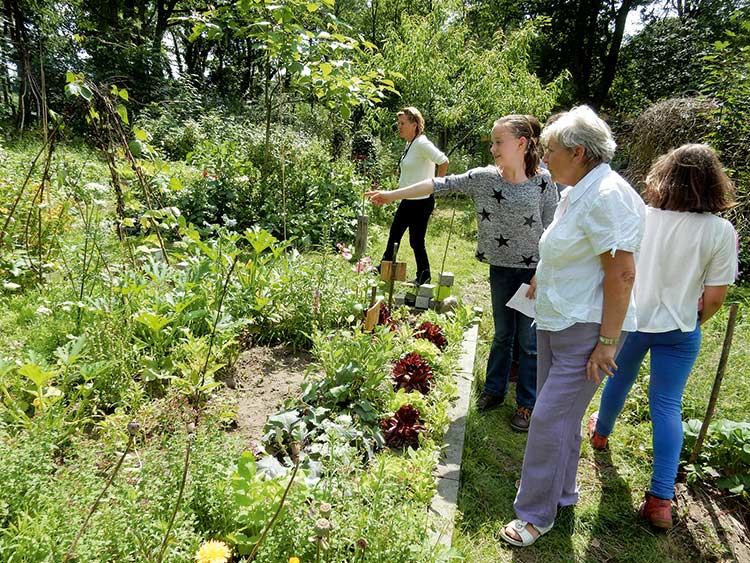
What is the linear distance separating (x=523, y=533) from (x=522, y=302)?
1.19m

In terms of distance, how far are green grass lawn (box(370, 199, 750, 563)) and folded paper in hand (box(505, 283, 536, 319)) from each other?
0.81m

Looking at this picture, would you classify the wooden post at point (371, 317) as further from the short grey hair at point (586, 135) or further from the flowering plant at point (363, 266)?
the short grey hair at point (586, 135)

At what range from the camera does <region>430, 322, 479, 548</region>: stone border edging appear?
1937 mm

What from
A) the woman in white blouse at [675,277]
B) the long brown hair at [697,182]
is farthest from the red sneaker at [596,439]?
the long brown hair at [697,182]

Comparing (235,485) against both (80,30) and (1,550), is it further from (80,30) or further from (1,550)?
(80,30)

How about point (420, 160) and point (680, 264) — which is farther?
point (420, 160)

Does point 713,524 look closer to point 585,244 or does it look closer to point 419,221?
point 585,244

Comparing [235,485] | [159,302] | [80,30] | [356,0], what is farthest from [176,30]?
[235,485]

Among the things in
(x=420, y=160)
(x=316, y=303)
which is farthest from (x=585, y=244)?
(x=420, y=160)

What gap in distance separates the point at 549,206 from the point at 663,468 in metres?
1.52

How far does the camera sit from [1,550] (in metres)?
1.23

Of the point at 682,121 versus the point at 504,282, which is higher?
the point at 682,121

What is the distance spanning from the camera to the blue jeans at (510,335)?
2850mm

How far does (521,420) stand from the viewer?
2.99 metres
